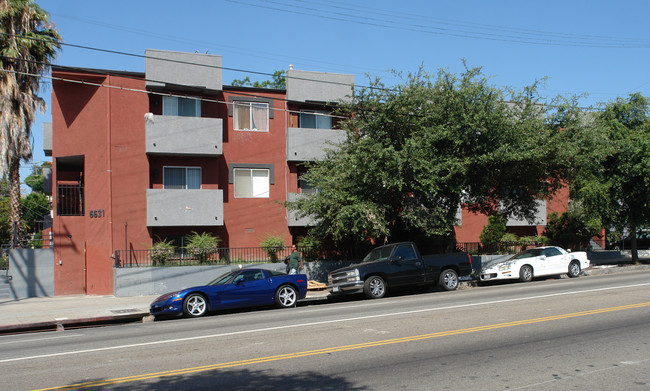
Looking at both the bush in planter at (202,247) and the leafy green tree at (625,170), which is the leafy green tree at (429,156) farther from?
the leafy green tree at (625,170)

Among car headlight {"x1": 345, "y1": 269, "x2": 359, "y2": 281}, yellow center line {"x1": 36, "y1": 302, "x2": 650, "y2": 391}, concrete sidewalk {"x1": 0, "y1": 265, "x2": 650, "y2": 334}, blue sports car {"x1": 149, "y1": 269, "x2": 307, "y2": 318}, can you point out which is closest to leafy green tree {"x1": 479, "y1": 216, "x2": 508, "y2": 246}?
concrete sidewalk {"x1": 0, "y1": 265, "x2": 650, "y2": 334}

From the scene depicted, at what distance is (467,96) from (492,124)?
52.0 inches

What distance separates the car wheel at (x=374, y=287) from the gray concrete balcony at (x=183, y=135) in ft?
29.9

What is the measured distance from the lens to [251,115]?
2452 centimetres

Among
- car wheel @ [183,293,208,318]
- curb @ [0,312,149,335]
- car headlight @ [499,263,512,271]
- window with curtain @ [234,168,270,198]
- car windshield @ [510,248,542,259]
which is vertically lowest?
curb @ [0,312,149,335]

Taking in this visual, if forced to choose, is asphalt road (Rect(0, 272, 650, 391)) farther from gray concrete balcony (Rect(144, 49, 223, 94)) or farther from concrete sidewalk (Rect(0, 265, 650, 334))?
gray concrete balcony (Rect(144, 49, 223, 94))

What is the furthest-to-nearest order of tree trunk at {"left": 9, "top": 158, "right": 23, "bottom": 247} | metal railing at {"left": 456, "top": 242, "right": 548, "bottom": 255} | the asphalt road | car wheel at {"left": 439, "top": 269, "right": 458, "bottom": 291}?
metal railing at {"left": 456, "top": 242, "right": 548, "bottom": 255} < tree trunk at {"left": 9, "top": 158, "right": 23, "bottom": 247} < car wheel at {"left": 439, "top": 269, "right": 458, "bottom": 291} < the asphalt road

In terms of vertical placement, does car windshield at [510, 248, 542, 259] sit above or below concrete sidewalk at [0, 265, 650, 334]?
above

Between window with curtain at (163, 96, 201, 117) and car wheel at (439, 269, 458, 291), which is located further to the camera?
window with curtain at (163, 96, 201, 117)

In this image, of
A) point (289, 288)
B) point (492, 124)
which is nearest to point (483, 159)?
point (492, 124)

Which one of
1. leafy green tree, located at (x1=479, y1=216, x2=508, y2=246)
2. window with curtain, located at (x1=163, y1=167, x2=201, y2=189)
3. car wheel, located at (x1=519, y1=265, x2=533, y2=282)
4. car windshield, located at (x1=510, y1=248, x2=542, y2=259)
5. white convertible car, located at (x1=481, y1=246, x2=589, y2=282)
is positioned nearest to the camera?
white convertible car, located at (x1=481, y1=246, x2=589, y2=282)

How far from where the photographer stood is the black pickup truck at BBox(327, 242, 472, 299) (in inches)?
671

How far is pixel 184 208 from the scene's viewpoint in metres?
22.3

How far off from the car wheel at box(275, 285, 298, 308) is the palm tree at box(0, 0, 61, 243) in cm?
1357
